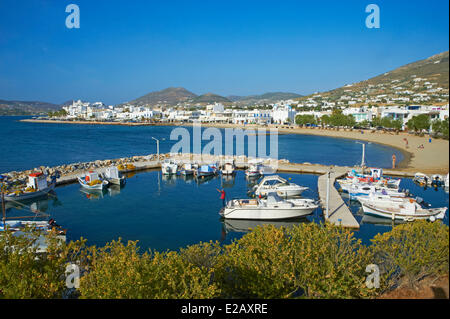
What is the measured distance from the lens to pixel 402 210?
15.1 meters

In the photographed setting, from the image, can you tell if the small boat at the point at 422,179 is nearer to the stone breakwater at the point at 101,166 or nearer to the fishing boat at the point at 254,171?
the stone breakwater at the point at 101,166

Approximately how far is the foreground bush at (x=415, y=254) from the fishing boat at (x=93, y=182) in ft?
60.2

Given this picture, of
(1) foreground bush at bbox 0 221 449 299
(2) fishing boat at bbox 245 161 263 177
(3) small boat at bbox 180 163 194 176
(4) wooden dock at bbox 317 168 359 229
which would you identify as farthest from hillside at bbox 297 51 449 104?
(1) foreground bush at bbox 0 221 449 299

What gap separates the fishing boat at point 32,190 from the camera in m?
18.6

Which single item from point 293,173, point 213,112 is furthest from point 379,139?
point 213,112

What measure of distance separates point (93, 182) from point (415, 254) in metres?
19.6

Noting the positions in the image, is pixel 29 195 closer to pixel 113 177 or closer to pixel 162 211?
pixel 113 177

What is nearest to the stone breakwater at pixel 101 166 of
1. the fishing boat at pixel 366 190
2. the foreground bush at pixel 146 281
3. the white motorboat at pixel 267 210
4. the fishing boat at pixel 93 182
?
the fishing boat at pixel 93 182

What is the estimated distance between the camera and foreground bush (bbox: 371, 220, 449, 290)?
6495mm

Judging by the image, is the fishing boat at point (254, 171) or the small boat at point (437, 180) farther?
the fishing boat at point (254, 171)

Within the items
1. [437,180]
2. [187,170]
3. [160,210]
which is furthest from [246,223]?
[437,180]

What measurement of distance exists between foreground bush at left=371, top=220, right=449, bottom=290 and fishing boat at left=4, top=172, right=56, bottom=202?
19.3 metres

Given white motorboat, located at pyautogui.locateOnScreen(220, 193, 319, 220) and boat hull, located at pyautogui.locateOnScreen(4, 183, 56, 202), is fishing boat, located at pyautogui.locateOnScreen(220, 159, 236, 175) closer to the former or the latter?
white motorboat, located at pyautogui.locateOnScreen(220, 193, 319, 220)
